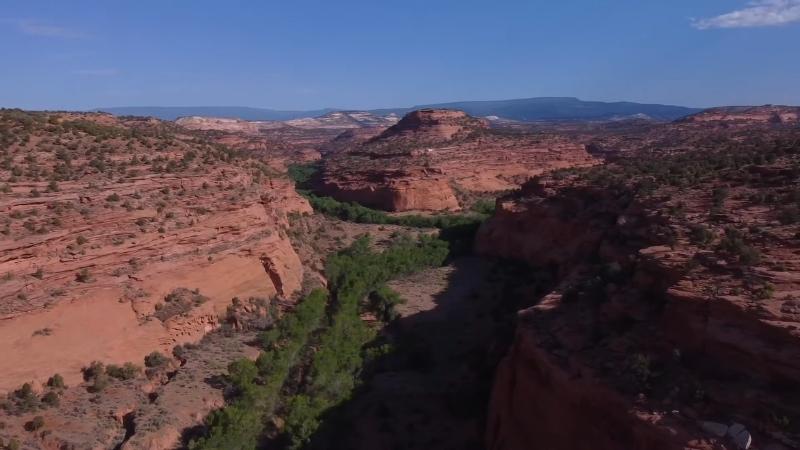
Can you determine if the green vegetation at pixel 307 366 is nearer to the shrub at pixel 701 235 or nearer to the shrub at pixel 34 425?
the shrub at pixel 34 425

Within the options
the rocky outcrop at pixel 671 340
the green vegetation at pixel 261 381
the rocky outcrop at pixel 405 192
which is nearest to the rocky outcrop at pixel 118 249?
the green vegetation at pixel 261 381

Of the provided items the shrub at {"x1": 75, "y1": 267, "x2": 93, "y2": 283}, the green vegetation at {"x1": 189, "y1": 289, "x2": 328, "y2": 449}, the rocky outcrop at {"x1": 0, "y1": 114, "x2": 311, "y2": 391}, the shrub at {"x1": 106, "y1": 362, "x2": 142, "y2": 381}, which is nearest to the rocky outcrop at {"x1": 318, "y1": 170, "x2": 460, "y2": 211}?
the rocky outcrop at {"x1": 0, "y1": 114, "x2": 311, "y2": 391}

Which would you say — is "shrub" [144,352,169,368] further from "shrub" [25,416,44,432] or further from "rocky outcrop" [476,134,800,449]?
"rocky outcrop" [476,134,800,449]

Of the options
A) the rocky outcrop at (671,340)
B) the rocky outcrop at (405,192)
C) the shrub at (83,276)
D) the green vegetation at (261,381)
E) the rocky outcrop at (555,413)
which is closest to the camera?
the rocky outcrop at (671,340)

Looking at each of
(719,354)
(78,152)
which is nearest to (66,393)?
(78,152)

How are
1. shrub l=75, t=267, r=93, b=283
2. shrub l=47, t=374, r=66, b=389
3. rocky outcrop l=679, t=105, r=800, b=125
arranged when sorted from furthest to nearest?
rocky outcrop l=679, t=105, r=800, b=125 → shrub l=75, t=267, r=93, b=283 → shrub l=47, t=374, r=66, b=389

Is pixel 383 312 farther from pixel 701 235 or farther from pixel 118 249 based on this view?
pixel 701 235
